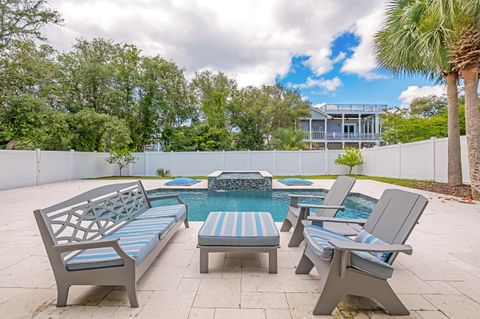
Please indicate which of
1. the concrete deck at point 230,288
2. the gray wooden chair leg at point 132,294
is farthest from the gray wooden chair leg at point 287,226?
the gray wooden chair leg at point 132,294

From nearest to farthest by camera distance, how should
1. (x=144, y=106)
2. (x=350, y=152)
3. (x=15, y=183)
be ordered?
(x=15, y=183), (x=350, y=152), (x=144, y=106)

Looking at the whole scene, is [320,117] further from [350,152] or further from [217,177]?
[217,177]

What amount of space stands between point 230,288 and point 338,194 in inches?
83.0

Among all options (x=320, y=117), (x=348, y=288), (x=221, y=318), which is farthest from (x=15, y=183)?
(x=320, y=117)

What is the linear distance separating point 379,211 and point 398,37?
23.7 ft

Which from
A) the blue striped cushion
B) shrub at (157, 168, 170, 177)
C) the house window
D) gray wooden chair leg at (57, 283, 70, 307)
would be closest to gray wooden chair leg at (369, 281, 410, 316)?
the blue striped cushion

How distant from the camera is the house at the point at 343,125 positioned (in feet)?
82.7

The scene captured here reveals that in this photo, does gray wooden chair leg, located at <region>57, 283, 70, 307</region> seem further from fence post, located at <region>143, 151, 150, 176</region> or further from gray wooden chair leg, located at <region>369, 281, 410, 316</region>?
fence post, located at <region>143, 151, 150, 176</region>

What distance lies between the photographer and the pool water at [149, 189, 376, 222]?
22.3ft

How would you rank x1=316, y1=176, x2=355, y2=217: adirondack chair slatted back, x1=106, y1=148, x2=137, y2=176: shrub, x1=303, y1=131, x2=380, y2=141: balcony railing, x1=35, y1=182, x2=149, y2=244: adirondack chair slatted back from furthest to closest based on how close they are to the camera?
x1=303, y1=131, x2=380, y2=141: balcony railing
x1=106, y1=148, x2=137, y2=176: shrub
x1=316, y1=176, x2=355, y2=217: adirondack chair slatted back
x1=35, y1=182, x2=149, y2=244: adirondack chair slatted back

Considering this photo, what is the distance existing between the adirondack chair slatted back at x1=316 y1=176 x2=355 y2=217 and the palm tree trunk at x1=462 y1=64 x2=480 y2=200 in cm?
556

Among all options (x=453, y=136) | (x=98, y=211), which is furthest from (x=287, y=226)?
(x=453, y=136)

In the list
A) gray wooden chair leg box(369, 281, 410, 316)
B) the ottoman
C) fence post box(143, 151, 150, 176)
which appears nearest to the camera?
gray wooden chair leg box(369, 281, 410, 316)

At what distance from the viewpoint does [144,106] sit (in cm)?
1897
